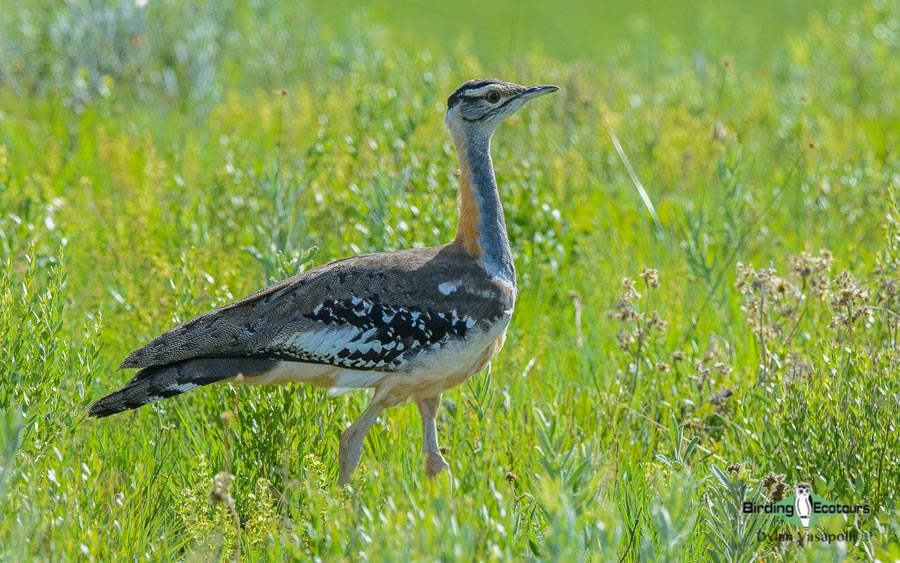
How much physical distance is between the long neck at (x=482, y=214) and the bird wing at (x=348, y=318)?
114 millimetres

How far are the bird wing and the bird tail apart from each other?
3 cm

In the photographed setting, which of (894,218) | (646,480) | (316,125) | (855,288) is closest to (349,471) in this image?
(646,480)

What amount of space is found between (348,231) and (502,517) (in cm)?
321

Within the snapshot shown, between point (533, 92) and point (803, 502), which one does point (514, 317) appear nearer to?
point (533, 92)

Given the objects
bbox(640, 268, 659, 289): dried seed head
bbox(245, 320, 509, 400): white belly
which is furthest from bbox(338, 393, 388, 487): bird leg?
bbox(640, 268, 659, 289): dried seed head

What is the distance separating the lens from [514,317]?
555cm

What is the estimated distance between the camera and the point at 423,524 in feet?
8.74

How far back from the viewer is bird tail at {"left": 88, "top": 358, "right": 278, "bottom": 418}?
153 inches

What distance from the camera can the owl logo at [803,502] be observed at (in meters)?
3.48

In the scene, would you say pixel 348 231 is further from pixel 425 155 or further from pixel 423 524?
pixel 423 524

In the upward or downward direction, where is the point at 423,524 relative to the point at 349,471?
upward

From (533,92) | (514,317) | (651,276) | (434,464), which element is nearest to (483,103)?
(533,92)

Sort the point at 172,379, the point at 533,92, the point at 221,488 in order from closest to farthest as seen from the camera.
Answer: the point at 221,488, the point at 172,379, the point at 533,92

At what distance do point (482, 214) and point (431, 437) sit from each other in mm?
918
